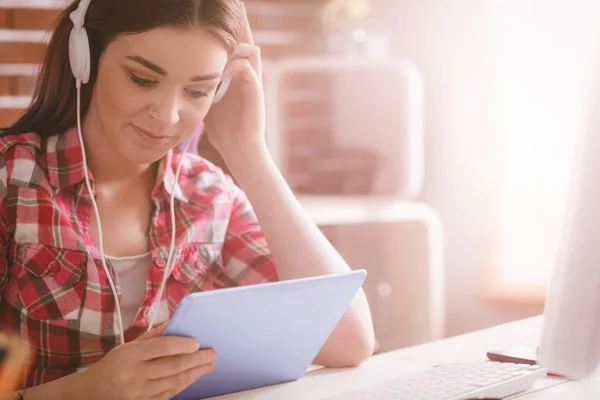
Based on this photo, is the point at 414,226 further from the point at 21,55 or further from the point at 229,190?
the point at 21,55

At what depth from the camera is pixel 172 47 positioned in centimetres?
104

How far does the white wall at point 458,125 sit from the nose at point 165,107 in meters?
1.76

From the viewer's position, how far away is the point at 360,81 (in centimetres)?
270

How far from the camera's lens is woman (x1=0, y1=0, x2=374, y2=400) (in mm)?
1045

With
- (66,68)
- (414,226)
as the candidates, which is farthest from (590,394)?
(414,226)

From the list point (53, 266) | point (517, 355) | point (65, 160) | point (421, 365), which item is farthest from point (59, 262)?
point (517, 355)

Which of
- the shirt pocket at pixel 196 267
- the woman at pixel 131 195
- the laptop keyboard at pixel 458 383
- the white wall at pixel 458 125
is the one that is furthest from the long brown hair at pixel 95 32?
the white wall at pixel 458 125

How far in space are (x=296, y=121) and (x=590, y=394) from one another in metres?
1.92

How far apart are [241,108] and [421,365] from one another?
46cm

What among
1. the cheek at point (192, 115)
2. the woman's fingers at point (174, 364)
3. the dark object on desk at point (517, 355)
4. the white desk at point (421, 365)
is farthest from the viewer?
the cheek at point (192, 115)

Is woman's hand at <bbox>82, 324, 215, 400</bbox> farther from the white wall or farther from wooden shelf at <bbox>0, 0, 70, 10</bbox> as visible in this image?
the white wall

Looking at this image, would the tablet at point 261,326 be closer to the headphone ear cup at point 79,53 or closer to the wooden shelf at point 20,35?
the headphone ear cup at point 79,53

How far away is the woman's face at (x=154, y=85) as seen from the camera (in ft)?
3.40

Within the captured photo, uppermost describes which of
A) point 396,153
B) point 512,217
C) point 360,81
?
point 360,81
